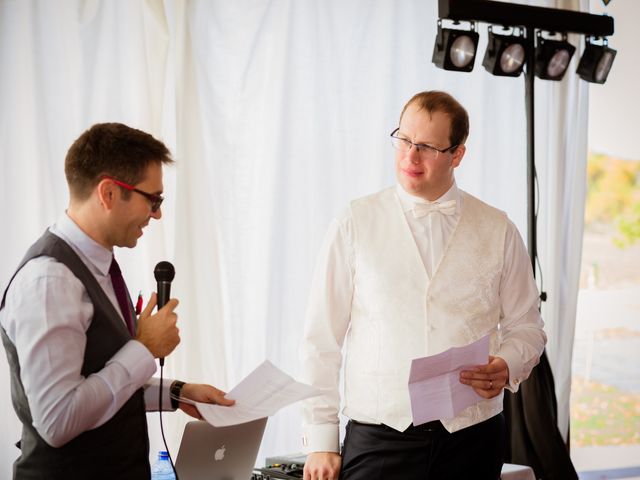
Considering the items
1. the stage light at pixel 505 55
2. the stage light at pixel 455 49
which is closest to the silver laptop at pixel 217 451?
the stage light at pixel 455 49

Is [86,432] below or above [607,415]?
above

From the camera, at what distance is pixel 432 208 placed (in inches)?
92.1

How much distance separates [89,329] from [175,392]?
0.50 metres

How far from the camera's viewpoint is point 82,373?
1632mm

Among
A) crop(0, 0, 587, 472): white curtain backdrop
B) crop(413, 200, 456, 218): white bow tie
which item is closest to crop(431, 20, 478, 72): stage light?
crop(0, 0, 587, 472): white curtain backdrop

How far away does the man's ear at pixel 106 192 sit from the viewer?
1.68 m

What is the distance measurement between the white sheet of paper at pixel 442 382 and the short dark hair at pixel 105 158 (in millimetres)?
825

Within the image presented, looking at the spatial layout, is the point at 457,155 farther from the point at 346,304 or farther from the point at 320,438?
the point at 320,438

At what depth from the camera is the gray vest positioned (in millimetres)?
1611

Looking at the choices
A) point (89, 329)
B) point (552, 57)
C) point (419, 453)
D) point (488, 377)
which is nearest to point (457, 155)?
point (488, 377)

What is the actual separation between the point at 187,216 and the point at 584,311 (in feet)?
10.4

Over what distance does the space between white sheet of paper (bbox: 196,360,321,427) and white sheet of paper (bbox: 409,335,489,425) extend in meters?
0.26

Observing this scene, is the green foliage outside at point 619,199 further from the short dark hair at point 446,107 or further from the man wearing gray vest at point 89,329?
the man wearing gray vest at point 89,329

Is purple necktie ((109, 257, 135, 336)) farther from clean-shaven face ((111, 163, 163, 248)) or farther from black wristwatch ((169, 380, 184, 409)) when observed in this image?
black wristwatch ((169, 380, 184, 409))
